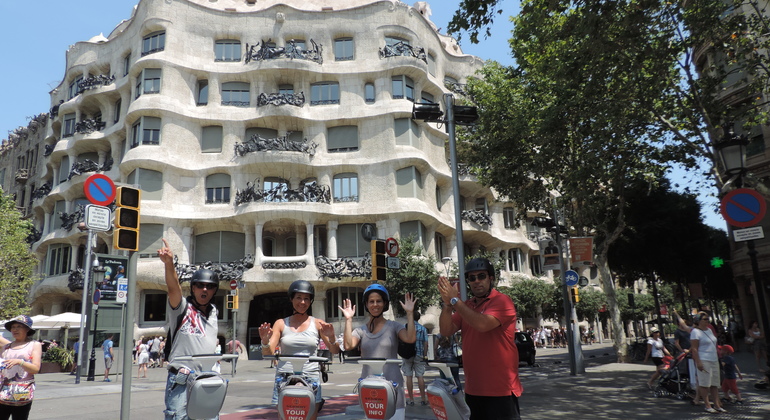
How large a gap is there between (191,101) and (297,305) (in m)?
30.9

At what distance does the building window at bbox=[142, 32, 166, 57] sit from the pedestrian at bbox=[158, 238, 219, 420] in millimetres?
32543

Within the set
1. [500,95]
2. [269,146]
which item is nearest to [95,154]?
[269,146]

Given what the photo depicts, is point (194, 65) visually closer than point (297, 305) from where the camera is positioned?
No

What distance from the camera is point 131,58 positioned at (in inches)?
1368

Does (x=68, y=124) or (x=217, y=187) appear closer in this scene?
(x=217, y=187)

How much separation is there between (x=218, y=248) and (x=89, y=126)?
1345 centimetres

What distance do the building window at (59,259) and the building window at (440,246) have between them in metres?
23.7

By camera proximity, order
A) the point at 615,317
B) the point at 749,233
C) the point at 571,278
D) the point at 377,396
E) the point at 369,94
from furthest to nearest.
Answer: the point at 369,94
the point at 615,317
the point at 571,278
the point at 749,233
the point at 377,396

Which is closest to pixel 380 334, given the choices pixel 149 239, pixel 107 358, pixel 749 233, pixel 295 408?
pixel 295 408

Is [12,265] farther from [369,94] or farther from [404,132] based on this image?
[404,132]

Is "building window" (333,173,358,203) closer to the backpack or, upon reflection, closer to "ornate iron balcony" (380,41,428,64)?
"ornate iron balcony" (380,41,428,64)

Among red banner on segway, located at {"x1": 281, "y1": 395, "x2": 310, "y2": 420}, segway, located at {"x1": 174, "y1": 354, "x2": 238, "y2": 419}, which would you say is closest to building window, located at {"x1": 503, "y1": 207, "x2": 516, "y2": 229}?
red banner on segway, located at {"x1": 281, "y1": 395, "x2": 310, "y2": 420}

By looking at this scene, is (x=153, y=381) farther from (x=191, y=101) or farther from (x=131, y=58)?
(x=131, y=58)

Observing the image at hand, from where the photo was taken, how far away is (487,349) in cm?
427
